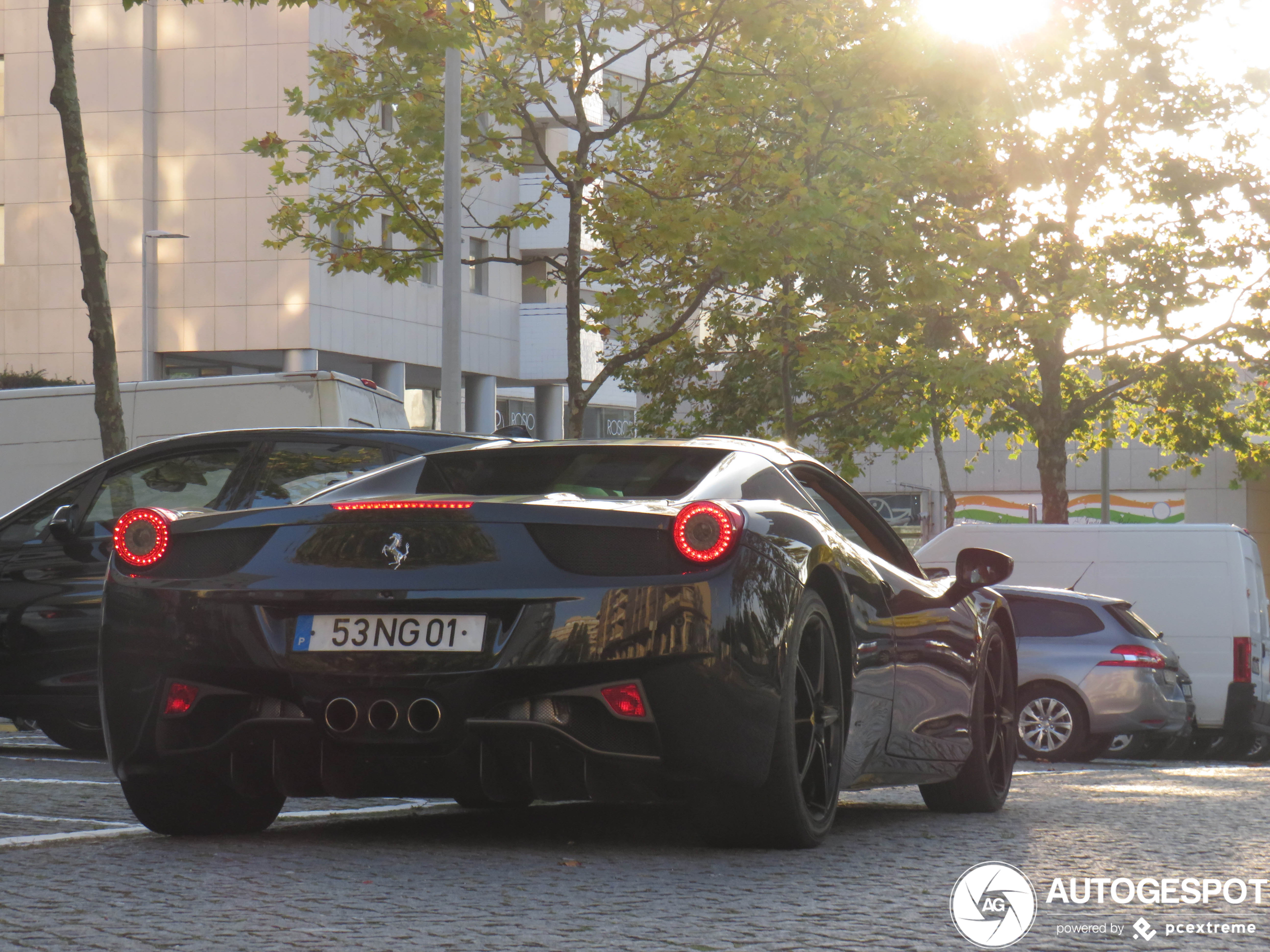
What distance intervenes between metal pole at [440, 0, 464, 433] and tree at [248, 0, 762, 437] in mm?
272

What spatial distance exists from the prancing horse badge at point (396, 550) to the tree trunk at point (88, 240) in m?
8.92

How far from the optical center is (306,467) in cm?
924

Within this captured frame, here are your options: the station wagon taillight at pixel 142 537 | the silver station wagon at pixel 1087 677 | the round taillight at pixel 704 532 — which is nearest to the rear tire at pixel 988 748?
the round taillight at pixel 704 532

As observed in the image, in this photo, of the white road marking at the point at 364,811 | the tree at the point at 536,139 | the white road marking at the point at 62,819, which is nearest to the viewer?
the white road marking at the point at 62,819

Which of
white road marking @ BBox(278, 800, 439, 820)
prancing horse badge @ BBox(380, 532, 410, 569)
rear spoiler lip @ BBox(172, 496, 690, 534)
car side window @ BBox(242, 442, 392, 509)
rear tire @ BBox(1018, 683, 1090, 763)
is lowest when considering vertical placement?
rear tire @ BBox(1018, 683, 1090, 763)

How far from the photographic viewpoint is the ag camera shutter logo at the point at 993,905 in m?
4.32

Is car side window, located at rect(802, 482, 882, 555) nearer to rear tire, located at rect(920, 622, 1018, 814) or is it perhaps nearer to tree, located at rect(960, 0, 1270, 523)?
rear tire, located at rect(920, 622, 1018, 814)

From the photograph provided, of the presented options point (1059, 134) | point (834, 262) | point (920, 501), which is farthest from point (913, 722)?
point (920, 501)

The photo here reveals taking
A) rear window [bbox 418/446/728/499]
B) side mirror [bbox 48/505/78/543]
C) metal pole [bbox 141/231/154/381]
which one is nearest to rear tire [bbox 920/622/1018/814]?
rear window [bbox 418/446/728/499]

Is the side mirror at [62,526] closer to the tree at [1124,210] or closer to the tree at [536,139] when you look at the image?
the tree at [536,139]

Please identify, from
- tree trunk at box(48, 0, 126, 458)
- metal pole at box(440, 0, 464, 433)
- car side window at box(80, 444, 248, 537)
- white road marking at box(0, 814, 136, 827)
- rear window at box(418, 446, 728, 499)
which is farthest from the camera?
metal pole at box(440, 0, 464, 433)

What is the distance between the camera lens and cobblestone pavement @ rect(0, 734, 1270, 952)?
13.7ft

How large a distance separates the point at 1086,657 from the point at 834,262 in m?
7.45

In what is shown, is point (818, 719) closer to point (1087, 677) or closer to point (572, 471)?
point (572, 471)
